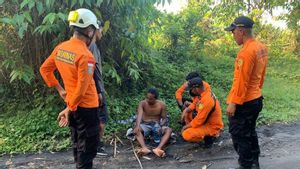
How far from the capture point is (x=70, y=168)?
15.9 ft

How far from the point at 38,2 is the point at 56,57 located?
1732 mm

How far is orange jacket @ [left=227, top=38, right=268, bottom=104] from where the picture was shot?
3.96m

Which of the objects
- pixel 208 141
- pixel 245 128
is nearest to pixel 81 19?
pixel 245 128

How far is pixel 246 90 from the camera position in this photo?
4.07 m

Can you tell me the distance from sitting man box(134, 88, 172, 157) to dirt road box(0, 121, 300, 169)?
0.20 meters

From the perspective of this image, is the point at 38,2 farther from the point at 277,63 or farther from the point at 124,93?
the point at 277,63

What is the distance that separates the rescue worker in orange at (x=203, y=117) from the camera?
534 centimetres

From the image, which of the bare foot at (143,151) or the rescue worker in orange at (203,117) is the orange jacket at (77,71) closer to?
the bare foot at (143,151)

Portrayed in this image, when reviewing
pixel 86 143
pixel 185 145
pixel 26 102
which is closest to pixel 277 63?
pixel 185 145

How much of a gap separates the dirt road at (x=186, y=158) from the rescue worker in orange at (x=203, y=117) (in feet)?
0.76

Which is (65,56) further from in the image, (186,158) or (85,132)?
(186,158)

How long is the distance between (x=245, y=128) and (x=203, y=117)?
1132 millimetres

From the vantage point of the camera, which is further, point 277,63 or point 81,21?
point 277,63

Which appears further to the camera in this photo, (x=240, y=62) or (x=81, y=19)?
(x=240, y=62)
